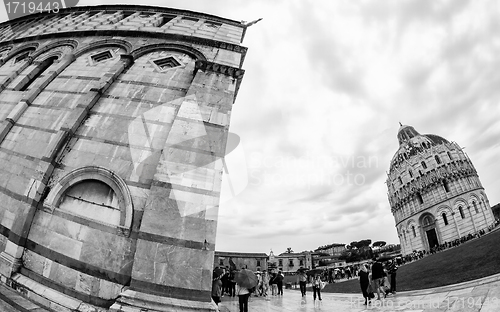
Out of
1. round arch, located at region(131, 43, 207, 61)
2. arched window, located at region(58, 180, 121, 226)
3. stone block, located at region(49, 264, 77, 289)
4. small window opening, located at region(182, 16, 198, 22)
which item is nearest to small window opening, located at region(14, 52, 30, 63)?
round arch, located at region(131, 43, 207, 61)

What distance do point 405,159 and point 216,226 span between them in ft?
183

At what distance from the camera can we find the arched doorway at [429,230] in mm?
41066

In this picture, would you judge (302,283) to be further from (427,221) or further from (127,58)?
(427,221)

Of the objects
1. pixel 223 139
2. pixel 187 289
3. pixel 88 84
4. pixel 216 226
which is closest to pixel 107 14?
pixel 88 84

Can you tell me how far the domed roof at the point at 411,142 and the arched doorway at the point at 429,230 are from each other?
1310cm

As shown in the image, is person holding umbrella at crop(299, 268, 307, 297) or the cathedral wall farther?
person holding umbrella at crop(299, 268, 307, 297)

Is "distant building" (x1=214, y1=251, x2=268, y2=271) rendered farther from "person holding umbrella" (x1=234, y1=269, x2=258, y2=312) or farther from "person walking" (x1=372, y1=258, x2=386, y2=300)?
"person holding umbrella" (x1=234, y1=269, x2=258, y2=312)

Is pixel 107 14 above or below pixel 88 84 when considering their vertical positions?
above

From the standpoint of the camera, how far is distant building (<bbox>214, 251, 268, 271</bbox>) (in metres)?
47.3

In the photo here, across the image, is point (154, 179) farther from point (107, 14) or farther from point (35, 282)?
point (107, 14)

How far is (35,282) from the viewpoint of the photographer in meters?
5.69

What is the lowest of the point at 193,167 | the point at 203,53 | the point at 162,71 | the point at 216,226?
the point at 216,226

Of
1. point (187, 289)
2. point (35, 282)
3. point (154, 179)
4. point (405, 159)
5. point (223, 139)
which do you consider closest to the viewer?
point (187, 289)

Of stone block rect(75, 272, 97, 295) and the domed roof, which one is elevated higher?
the domed roof
